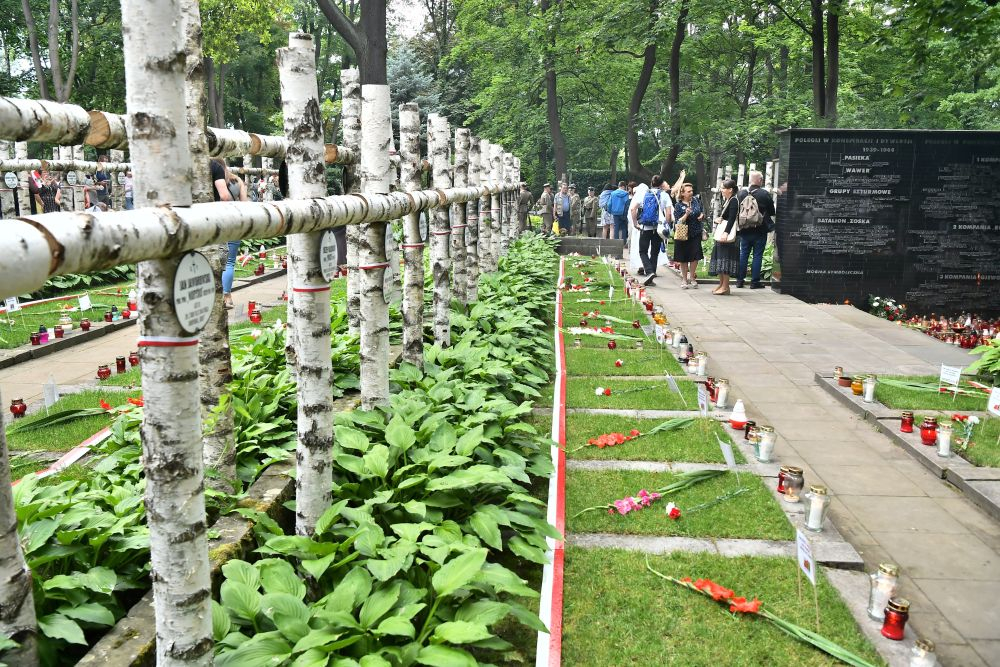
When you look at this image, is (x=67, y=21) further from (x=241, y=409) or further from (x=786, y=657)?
(x=786, y=657)

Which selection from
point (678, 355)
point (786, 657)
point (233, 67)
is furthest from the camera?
point (233, 67)

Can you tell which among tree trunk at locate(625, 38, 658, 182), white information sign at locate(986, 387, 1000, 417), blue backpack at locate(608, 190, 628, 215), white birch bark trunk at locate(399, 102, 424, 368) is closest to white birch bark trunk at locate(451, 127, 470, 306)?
white birch bark trunk at locate(399, 102, 424, 368)

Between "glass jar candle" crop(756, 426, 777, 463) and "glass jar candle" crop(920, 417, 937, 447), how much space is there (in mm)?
1316

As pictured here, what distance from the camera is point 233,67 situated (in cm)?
4078

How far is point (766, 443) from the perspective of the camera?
19.6ft

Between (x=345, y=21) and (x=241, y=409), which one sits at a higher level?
(x=345, y=21)

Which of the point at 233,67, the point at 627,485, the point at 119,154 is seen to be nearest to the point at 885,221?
the point at 627,485

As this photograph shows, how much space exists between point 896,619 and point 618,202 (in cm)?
2036

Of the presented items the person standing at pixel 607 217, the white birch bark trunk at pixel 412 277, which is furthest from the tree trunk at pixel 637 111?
the white birch bark trunk at pixel 412 277

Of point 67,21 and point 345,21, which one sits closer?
point 345,21

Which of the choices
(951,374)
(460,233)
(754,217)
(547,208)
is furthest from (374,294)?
(547,208)

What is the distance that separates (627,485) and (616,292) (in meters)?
9.67

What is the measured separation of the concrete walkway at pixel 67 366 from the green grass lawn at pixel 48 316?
15.4 inches

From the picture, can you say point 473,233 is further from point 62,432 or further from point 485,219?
point 62,432
